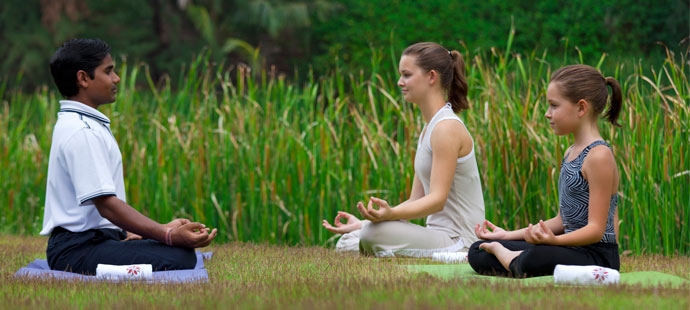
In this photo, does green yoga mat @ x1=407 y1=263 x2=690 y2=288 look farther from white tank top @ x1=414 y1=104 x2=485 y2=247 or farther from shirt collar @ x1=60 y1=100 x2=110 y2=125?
shirt collar @ x1=60 y1=100 x2=110 y2=125

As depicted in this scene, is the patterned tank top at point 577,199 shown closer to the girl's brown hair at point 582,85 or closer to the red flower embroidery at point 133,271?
the girl's brown hair at point 582,85

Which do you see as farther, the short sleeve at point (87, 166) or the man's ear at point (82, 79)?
the man's ear at point (82, 79)

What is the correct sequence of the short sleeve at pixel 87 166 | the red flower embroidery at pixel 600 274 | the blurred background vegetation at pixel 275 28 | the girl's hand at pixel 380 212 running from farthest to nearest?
1. the blurred background vegetation at pixel 275 28
2. the girl's hand at pixel 380 212
3. the short sleeve at pixel 87 166
4. the red flower embroidery at pixel 600 274

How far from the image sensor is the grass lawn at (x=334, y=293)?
3.18m

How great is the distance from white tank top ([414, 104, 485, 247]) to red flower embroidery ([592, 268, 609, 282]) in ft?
4.55

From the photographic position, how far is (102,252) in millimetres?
4367

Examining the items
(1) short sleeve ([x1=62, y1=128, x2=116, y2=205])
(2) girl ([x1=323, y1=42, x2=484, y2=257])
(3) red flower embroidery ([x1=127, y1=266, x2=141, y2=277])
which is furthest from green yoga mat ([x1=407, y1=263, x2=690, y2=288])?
(1) short sleeve ([x1=62, y1=128, x2=116, y2=205])

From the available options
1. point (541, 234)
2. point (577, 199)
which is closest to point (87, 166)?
point (541, 234)

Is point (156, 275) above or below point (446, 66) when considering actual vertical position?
below

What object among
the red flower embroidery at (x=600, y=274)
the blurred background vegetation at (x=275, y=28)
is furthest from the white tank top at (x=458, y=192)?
the blurred background vegetation at (x=275, y=28)

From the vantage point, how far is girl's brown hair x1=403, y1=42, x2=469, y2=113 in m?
5.07

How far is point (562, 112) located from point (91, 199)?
2.02m

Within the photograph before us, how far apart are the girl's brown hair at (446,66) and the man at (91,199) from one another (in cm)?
146

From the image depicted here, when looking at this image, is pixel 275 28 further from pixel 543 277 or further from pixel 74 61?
pixel 543 277
